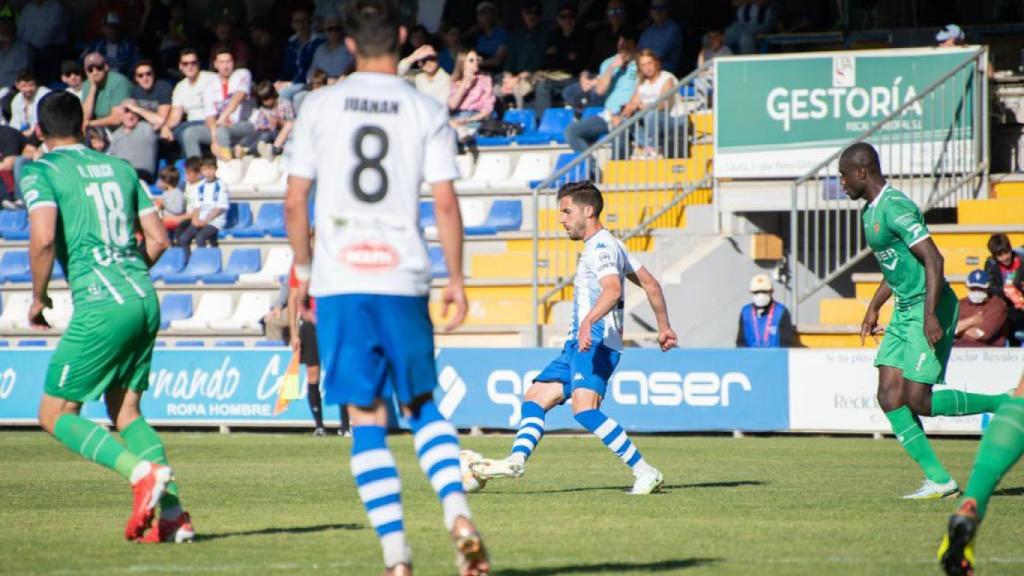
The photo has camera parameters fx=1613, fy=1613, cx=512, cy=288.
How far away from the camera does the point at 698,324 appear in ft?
66.3

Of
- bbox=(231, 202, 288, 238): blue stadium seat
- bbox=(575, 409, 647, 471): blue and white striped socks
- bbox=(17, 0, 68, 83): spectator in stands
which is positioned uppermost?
bbox=(17, 0, 68, 83): spectator in stands

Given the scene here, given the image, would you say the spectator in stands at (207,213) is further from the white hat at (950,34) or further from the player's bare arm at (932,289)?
the player's bare arm at (932,289)

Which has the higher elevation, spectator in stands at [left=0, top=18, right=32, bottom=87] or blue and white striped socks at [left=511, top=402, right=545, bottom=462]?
spectator in stands at [left=0, top=18, right=32, bottom=87]

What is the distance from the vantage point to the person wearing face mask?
60.5 ft

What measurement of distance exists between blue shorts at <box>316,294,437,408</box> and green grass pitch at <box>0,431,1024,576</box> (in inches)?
35.5

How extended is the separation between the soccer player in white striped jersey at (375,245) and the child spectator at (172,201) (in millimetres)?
17139

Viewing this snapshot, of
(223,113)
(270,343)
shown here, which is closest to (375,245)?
(270,343)

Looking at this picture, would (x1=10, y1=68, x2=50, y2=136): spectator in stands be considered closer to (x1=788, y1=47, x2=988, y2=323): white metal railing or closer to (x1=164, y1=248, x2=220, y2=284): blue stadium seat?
(x1=164, y1=248, x2=220, y2=284): blue stadium seat

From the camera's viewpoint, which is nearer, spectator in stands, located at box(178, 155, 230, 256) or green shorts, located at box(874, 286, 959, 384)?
green shorts, located at box(874, 286, 959, 384)

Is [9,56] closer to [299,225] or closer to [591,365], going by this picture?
[591,365]

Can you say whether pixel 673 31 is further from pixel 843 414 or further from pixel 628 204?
pixel 843 414

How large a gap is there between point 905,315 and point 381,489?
5.05 meters

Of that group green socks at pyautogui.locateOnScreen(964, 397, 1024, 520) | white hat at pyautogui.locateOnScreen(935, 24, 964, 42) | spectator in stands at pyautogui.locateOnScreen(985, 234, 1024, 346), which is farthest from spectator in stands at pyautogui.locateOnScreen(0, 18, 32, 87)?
green socks at pyautogui.locateOnScreen(964, 397, 1024, 520)

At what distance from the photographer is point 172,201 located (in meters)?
23.2
